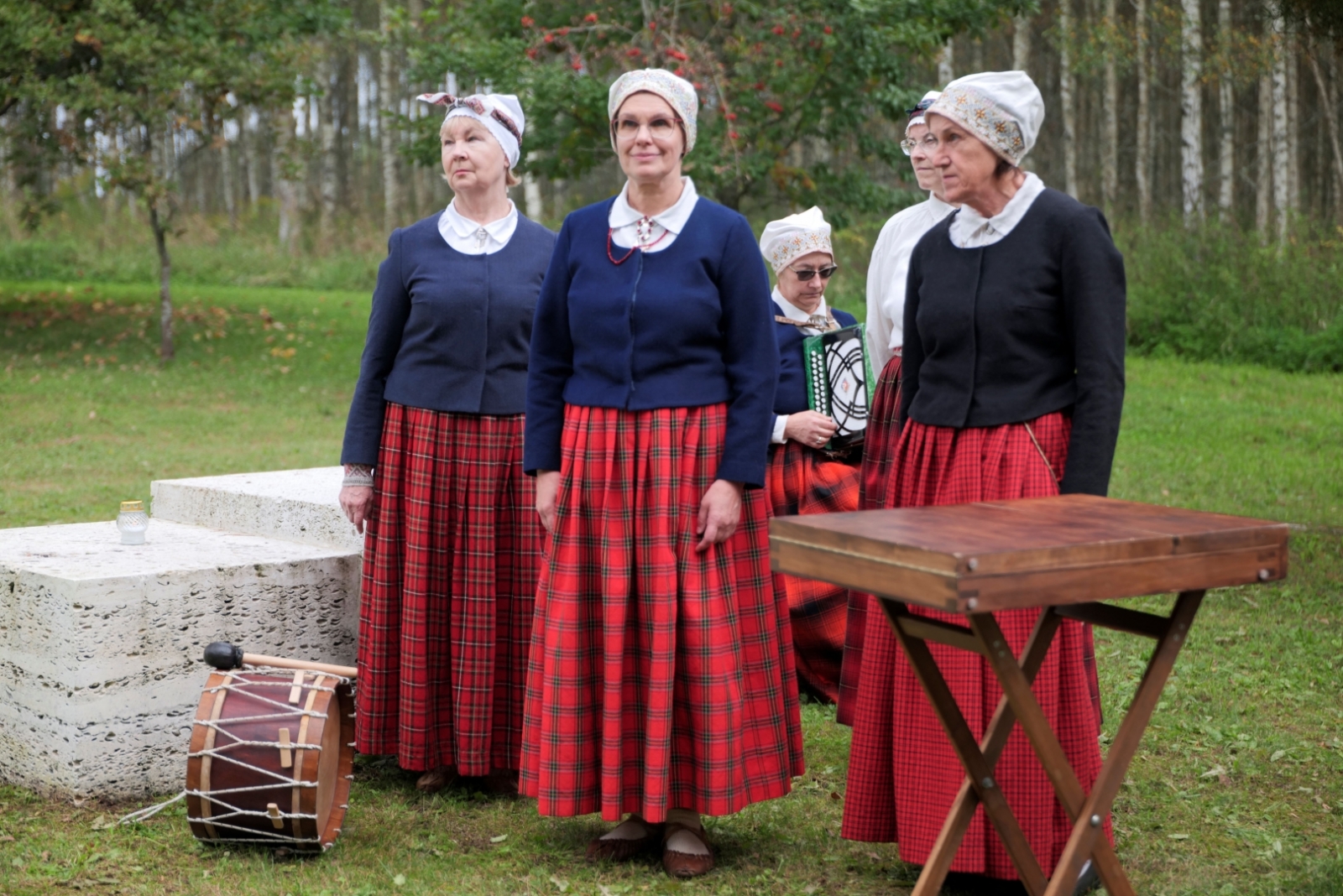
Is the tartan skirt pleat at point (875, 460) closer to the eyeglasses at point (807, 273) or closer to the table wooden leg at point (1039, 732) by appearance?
the eyeglasses at point (807, 273)

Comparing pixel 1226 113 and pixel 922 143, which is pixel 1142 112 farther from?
pixel 922 143

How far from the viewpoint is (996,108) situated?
3.25m

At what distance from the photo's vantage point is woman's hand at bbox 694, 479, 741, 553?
11.8 feet

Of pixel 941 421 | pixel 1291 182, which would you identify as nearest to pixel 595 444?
pixel 941 421

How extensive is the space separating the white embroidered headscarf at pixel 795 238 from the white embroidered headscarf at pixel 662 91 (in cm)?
143

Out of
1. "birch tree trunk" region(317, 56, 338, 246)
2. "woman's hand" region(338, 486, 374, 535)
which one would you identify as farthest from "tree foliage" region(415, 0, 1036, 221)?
"birch tree trunk" region(317, 56, 338, 246)

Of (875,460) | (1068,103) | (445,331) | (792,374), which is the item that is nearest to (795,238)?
(792,374)

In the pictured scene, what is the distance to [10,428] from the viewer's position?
11898 millimetres

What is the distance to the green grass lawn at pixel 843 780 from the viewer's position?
3709 millimetres

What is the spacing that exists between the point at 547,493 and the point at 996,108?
1.50m

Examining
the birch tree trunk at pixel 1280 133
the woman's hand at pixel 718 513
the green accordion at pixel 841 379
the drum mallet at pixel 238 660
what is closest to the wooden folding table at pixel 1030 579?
the woman's hand at pixel 718 513

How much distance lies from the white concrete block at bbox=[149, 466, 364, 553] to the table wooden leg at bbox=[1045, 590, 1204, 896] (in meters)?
2.80

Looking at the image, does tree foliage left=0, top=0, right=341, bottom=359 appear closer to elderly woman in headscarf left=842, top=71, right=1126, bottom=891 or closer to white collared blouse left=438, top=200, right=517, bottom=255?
white collared blouse left=438, top=200, right=517, bottom=255

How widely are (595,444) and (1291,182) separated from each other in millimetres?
23436
